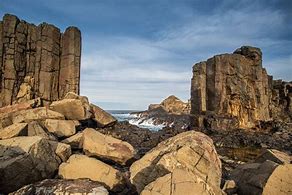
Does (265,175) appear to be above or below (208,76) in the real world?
below

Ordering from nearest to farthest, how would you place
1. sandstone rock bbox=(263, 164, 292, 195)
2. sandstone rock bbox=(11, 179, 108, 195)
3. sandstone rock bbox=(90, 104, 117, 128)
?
1. sandstone rock bbox=(11, 179, 108, 195)
2. sandstone rock bbox=(263, 164, 292, 195)
3. sandstone rock bbox=(90, 104, 117, 128)

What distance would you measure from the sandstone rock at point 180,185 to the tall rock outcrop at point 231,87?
100 ft

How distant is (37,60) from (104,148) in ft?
53.3

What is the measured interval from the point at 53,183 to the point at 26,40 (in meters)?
21.1

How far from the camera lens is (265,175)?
7770 mm

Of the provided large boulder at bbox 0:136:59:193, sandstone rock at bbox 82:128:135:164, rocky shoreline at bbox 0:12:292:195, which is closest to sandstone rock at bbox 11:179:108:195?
rocky shoreline at bbox 0:12:292:195

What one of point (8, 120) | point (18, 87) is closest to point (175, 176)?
point (8, 120)

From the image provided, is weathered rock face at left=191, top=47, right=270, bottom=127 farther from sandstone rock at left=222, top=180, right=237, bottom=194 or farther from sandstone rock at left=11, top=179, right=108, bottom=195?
sandstone rock at left=11, top=179, right=108, bottom=195

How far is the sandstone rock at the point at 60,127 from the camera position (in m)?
15.5

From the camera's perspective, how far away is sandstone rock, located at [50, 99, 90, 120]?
1807cm

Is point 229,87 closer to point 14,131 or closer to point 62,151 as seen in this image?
point 14,131

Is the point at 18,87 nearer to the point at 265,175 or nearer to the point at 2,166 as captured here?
the point at 2,166

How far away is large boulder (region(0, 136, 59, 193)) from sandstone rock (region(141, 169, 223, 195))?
4.17 metres

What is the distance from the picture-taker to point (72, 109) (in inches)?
726
